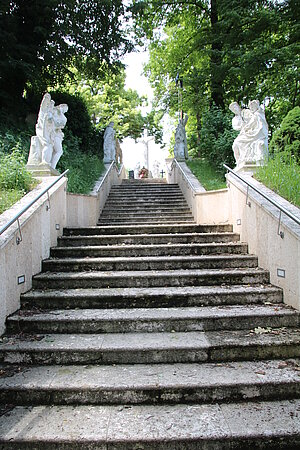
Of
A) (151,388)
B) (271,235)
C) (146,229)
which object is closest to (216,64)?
(146,229)

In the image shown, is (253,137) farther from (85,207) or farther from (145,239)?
(85,207)

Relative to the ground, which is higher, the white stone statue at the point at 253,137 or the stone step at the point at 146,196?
the white stone statue at the point at 253,137

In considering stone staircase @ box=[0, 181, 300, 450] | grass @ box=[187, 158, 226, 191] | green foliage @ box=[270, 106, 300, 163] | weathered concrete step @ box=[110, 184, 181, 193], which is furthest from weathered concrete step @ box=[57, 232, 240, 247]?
weathered concrete step @ box=[110, 184, 181, 193]

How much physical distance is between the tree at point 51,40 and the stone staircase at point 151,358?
9.48 metres

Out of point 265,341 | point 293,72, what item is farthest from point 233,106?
point 265,341

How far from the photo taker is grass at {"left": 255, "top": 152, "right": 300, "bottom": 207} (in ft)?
16.3

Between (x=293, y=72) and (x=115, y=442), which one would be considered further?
(x=293, y=72)

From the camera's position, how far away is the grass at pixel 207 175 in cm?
900

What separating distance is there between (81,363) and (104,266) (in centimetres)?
186

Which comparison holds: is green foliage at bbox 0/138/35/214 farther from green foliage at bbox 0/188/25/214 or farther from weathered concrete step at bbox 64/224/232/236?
weathered concrete step at bbox 64/224/232/236

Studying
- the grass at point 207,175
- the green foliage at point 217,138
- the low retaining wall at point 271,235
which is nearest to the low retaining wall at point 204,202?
the grass at point 207,175

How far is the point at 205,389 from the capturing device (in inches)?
106

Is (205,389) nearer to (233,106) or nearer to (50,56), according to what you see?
(233,106)

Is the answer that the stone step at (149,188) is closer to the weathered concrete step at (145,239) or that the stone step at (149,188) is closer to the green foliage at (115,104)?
the weathered concrete step at (145,239)
